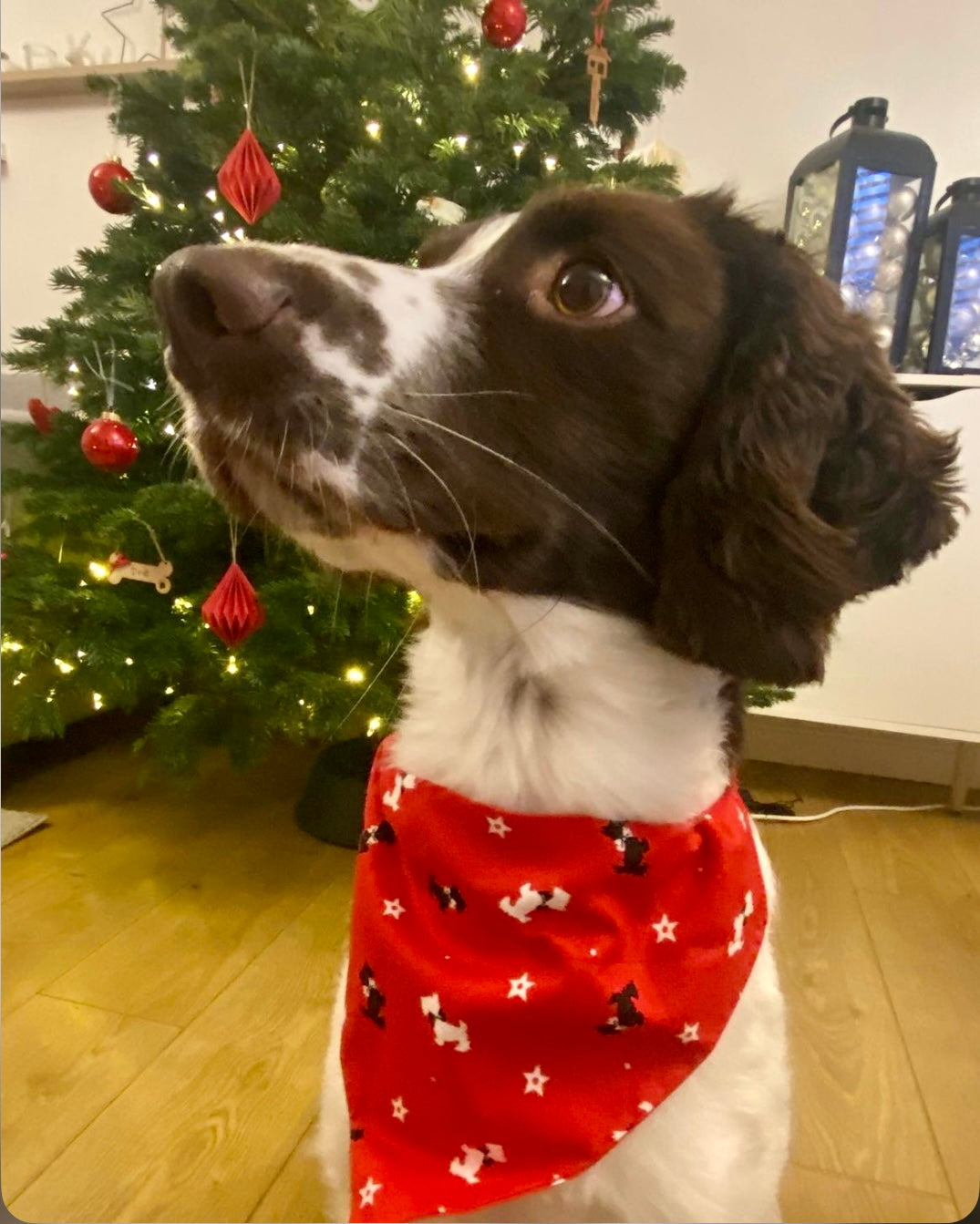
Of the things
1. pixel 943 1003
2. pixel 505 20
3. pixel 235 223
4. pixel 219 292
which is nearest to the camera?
pixel 219 292

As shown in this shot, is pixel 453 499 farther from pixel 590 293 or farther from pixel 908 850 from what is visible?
pixel 908 850

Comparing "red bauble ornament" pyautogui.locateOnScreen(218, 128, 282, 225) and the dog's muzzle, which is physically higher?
"red bauble ornament" pyautogui.locateOnScreen(218, 128, 282, 225)

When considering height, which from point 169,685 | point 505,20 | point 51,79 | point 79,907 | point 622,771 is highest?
point 505,20

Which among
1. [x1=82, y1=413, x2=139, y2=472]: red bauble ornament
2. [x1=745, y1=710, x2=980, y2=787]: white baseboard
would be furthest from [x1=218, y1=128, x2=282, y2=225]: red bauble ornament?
[x1=745, y1=710, x2=980, y2=787]: white baseboard

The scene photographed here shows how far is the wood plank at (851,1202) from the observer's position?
0.99m

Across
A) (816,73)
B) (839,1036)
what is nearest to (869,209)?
(816,73)

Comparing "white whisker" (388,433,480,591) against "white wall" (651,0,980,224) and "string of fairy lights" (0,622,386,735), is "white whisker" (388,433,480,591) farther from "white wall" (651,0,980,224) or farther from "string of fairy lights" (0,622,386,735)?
"string of fairy lights" (0,622,386,735)

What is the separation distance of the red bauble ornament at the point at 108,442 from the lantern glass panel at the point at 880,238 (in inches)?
39.9

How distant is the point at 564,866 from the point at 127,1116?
0.77 m

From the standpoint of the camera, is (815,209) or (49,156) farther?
(49,156)

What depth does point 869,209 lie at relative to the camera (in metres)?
1.03

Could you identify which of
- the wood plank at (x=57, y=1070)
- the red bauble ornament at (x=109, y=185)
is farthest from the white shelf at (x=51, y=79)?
the wood plank at (x=57, y=1070)

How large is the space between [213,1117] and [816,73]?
1.43m

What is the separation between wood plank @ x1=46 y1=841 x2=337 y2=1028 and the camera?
1465mm
